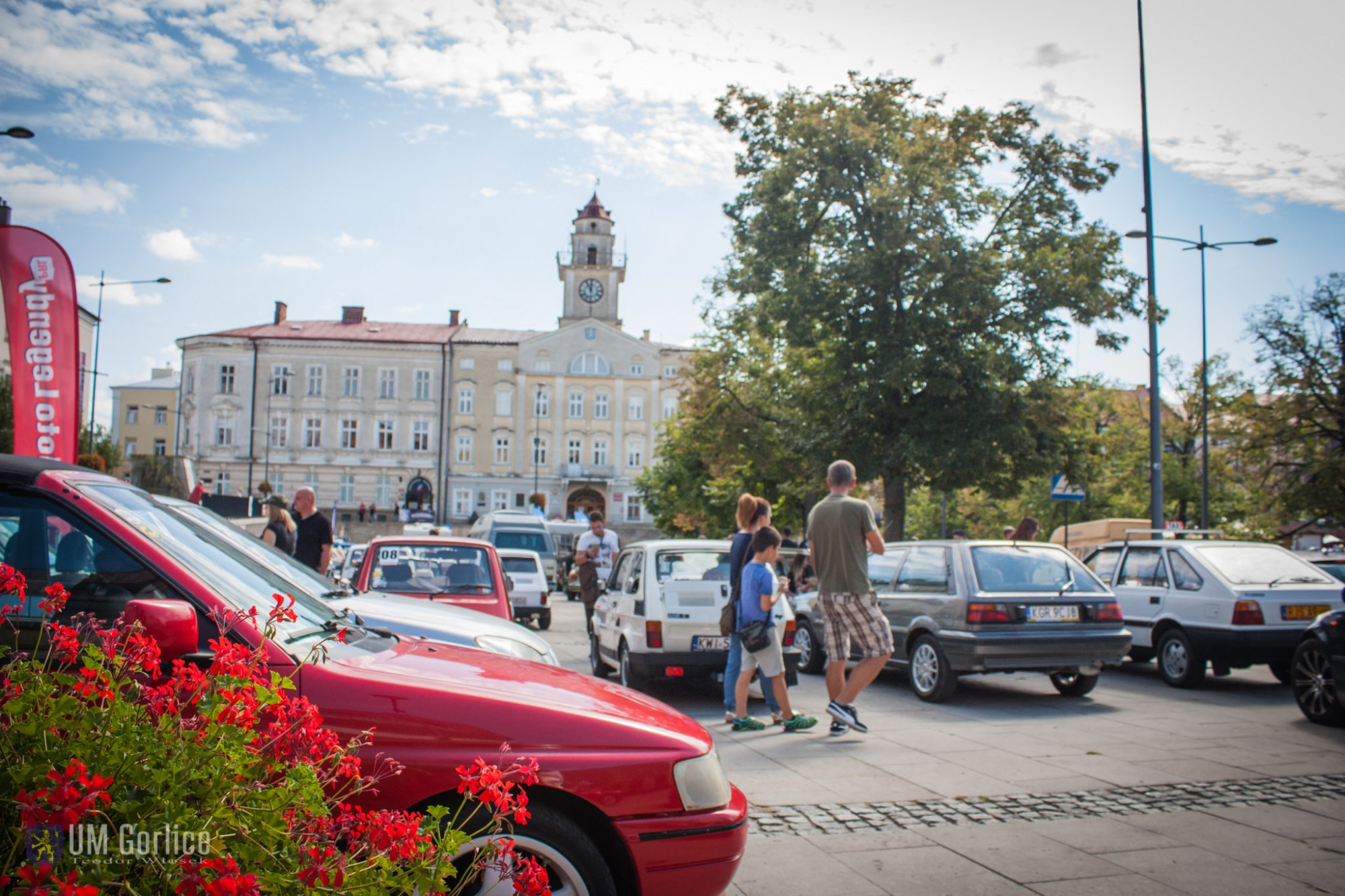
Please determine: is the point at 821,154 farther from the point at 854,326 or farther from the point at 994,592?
the point at 994,592

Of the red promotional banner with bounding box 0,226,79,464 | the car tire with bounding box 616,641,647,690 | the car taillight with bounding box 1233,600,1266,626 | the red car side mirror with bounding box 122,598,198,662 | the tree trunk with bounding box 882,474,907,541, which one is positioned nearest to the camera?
the red car side mirror with bounding box 122,598,198,662

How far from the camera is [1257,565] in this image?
11656mm

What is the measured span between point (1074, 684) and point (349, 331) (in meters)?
73.6

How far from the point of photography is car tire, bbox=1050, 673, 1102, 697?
10805mm

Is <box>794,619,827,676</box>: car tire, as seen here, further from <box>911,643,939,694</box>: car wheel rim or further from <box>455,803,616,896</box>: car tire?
<box>455,803,616,896</box>: car tire

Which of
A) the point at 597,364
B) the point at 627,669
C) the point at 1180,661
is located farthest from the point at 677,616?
the point at 597,364

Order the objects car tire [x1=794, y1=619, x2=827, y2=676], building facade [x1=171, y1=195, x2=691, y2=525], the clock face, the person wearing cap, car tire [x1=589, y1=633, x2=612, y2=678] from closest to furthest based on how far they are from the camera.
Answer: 1. the person wearing cap
2. car tire [x1=589, y1=633, x2=612, y2=678]
3. car tire [x1=794, y1=619, x2=827, y2=676]
4. building facade [x1=171, y1=195, x2=691, y2=525]
5. the clock face

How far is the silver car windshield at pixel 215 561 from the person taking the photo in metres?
3.55

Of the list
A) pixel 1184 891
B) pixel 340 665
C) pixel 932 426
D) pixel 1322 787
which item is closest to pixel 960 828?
pixel 1184 891

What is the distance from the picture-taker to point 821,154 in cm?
2256

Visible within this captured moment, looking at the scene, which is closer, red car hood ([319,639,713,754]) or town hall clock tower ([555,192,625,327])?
red car hood ([319,639,713,754])

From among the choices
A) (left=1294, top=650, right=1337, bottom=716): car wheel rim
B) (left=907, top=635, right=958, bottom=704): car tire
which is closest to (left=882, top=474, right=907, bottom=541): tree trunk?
(left=907, top=635, right=958, bottom=704): car tire

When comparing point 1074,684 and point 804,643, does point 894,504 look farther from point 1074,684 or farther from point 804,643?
point 1074,684

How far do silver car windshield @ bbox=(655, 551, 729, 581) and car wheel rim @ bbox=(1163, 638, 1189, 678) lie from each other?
5.37 meters
